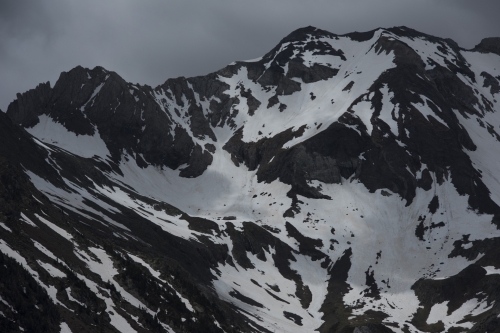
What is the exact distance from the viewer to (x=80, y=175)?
147250mm

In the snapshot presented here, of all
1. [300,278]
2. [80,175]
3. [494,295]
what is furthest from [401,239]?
[80,175]

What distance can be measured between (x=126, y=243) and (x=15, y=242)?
1661 inches

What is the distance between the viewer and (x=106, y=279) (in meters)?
65.8

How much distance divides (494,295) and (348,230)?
58.3m

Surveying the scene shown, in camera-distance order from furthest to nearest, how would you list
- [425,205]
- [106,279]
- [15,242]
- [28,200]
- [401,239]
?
[425,205]
[401,239]
[28,200]
[106,279]
[15,242]

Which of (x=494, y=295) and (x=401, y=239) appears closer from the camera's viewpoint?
(x=494, y=295)

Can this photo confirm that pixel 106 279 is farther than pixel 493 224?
No

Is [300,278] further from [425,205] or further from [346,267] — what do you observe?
[425,205]

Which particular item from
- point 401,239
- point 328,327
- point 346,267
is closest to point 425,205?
point 401,239

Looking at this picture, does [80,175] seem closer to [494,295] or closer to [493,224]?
[494,295]

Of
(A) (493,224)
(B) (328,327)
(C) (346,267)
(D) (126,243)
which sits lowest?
(D) (126,243)

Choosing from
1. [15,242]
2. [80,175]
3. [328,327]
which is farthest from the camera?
[80,175]

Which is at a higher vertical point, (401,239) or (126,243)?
(401,239)

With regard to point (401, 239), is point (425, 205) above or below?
above
